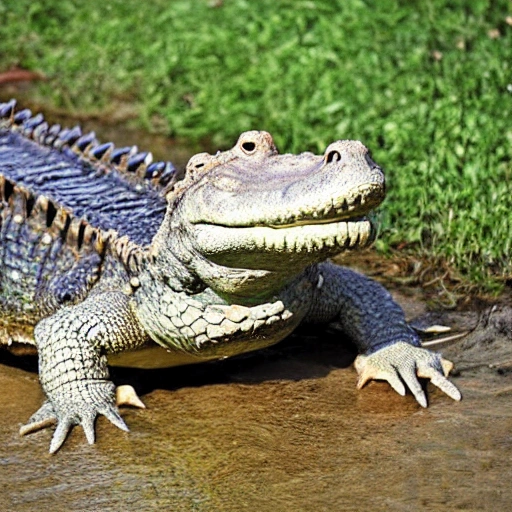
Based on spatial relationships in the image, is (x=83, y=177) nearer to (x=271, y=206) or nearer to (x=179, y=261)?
(x=179, y=261)

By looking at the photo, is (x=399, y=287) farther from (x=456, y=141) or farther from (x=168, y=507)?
(x=168, y=507)

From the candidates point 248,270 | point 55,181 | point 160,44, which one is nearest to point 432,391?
point 248,270

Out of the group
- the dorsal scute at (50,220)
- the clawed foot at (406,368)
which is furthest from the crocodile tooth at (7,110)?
the clawed foot at (406,368)

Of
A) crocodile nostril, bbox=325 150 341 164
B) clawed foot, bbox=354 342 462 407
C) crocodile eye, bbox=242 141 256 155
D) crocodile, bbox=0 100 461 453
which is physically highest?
crocodile nostril, bbox=325 150 341 164

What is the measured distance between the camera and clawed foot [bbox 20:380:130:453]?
181 inches

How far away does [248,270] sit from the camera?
4.36 meters

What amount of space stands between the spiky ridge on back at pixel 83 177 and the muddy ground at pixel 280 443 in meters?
0.77

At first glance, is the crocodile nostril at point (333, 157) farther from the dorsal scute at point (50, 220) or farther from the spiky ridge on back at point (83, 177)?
the dorsal scute at point (50, 220)

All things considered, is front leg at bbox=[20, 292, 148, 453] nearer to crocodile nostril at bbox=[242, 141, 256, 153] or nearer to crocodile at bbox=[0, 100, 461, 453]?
crocodile at bbox=[0, 100, 461, 453]

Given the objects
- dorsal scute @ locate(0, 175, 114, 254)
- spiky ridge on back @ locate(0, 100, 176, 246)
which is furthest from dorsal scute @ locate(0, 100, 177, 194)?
dorsal scute @ locate(0, 175, 114, 254)

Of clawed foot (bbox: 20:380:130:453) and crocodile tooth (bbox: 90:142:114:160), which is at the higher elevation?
crocodile tooth (bbox: 90:142:114:160)

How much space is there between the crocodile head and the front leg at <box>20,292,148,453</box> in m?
0.52

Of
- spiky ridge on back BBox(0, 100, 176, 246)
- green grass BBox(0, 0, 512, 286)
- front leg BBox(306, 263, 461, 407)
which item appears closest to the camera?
front leg BBox(306, 263, 461, 407)

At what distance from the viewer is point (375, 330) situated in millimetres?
5301
